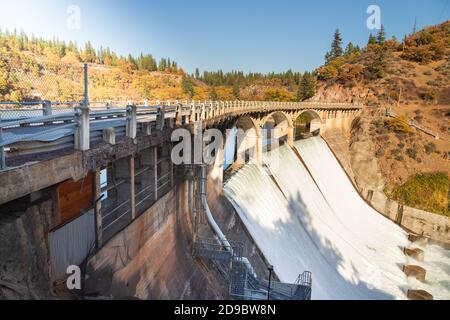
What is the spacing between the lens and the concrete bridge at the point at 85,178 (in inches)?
201

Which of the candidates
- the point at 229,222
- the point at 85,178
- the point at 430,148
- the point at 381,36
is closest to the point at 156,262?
the point at 85,178

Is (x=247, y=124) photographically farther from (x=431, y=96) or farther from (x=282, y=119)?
(x=431, y=96)

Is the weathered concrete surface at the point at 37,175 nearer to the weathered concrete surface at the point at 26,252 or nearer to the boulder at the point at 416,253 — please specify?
the weathered concrete surface at the point at 26,252

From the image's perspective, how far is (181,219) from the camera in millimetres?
13500

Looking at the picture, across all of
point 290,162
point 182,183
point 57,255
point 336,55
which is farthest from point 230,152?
point 336,55

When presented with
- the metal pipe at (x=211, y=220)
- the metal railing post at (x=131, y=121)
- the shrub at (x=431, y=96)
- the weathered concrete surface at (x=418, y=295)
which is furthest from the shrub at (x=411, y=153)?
the metal railing post at (x=131, y=121)

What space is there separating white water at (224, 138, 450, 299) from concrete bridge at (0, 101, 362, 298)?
24.4 feet

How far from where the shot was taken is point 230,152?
125 feet

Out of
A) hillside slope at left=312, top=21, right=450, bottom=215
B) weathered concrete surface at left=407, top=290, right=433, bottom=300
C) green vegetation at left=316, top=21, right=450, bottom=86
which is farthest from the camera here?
green vegetation at left=316, top=21, right=450, bottom=86

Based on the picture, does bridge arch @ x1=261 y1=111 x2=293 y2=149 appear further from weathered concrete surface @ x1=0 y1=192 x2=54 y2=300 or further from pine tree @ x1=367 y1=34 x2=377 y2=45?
pine tree @ x1=367 y1=34 x2=377 y2=45

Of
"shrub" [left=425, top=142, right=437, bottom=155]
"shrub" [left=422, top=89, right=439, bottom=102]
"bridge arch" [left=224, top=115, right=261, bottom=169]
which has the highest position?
"shrub" [left=422, top=89, right=439, bottom=102]

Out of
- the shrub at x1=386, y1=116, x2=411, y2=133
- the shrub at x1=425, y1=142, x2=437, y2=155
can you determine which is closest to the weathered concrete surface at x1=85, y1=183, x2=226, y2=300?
the shrub at x1=425, y1=142, x2=437, y2=155

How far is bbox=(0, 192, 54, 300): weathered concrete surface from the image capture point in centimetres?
452

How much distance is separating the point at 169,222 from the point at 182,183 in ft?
7.07
